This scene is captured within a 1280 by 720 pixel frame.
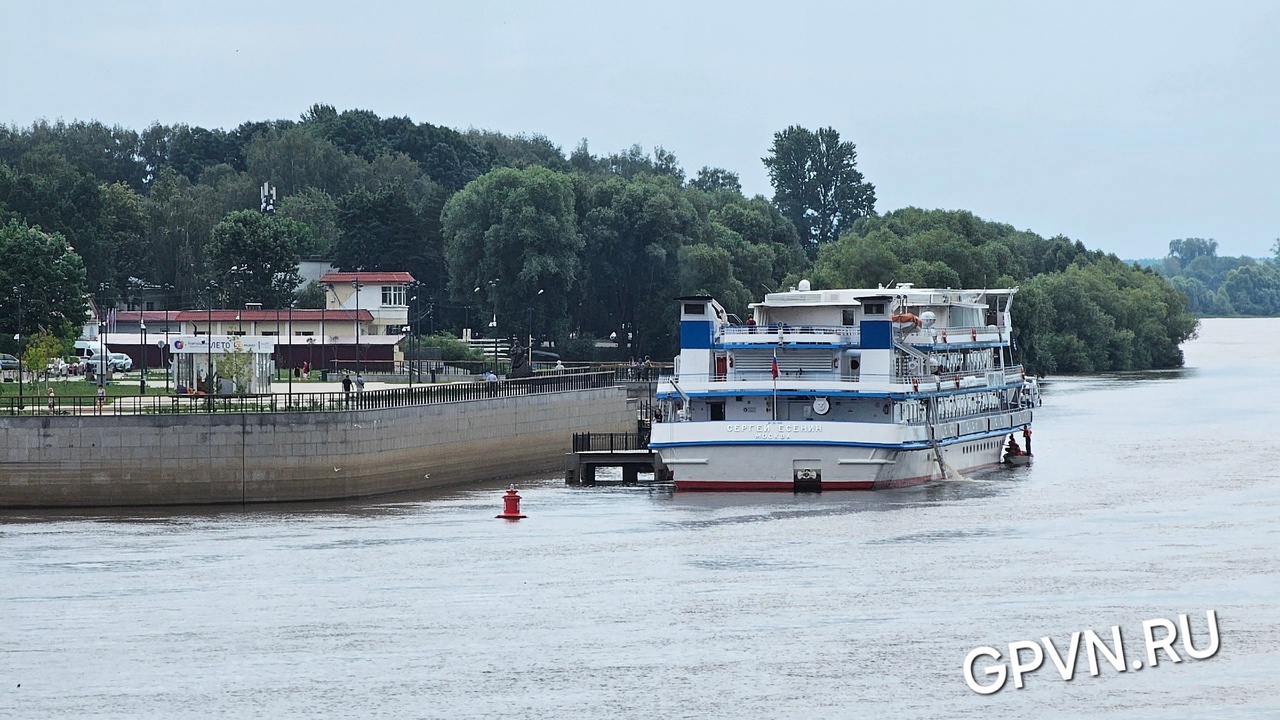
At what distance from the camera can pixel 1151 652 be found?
41.8 m

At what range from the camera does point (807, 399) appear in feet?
227

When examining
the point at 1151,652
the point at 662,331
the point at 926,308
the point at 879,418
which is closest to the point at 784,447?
the point at 879,418

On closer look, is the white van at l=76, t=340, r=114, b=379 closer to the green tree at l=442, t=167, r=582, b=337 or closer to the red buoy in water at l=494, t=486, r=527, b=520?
the green tree at l=442, t=167, r=582, b=337

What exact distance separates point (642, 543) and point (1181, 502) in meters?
20.2

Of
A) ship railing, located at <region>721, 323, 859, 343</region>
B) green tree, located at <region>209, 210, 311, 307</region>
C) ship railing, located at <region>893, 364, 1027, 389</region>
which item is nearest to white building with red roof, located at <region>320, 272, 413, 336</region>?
green tree, located at <region>209, 210, 311, 307</region>

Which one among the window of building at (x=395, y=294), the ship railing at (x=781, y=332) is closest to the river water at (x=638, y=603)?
the ship railing at (x=781, y=332)

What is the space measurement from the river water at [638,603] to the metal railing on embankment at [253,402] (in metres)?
4.63

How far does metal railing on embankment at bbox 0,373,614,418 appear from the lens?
224ft

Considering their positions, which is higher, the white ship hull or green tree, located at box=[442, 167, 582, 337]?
Answer: green tree, located at box=[442, 167, 582, 337]

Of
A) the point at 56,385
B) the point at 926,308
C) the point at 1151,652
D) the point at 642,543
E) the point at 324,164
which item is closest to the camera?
the point at 1151,652

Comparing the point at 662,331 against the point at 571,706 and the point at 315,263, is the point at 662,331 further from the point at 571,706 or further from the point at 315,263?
the point at 571,706

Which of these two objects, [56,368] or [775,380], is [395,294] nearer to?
[56,368]

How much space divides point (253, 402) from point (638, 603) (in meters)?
30.0

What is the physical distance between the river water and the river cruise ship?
133 centimetres
